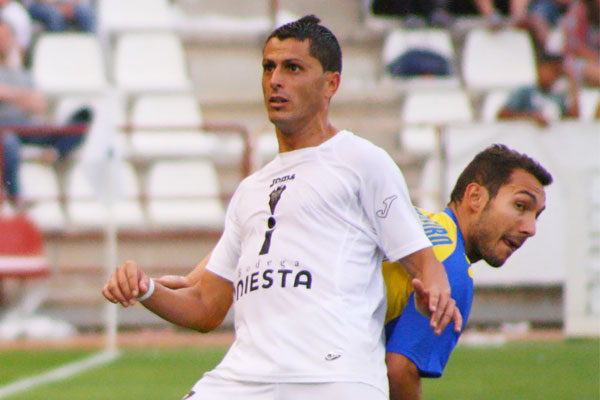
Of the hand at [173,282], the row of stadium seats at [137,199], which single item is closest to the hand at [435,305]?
the hand at [173,282]

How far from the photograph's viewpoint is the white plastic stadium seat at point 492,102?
44.6ft

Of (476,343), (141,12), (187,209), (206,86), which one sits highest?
(141,12)

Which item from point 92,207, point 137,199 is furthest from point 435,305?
point 92,207

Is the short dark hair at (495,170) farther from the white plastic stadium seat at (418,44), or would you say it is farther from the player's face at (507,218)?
the white plastic stadium seat at (418,44)

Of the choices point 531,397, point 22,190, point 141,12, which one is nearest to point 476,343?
point 531,397

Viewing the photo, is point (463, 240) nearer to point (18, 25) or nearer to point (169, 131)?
point (169, 131)

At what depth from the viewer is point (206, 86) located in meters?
14.5

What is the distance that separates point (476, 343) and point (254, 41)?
551 centimetres

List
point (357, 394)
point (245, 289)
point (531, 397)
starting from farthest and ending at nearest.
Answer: point (531, 397) < point (245, 289) < point (357, 394)

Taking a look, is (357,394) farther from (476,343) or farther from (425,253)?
(476,343)

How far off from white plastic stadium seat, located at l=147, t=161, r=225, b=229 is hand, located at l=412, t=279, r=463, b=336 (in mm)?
9335

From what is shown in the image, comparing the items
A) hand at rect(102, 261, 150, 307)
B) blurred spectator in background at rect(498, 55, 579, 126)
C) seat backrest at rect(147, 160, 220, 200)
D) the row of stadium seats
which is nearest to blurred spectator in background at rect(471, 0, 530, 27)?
blurred spectator in background at rect(498, 55, 579, 126)

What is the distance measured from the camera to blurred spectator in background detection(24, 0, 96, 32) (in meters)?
14.0

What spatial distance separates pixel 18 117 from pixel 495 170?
372 inches
